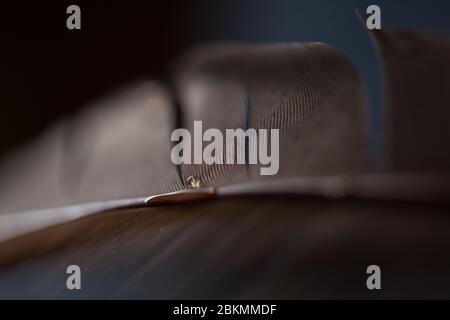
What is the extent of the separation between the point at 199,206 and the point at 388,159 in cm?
45

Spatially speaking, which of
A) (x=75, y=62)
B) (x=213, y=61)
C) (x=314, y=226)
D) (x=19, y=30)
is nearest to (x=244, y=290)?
(x=314, y=226)

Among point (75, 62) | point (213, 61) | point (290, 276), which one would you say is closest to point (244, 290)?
point (290, 276)

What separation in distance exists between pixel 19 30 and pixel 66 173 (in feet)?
1.16

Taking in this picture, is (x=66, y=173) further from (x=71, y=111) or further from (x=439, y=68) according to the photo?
(x=439, y=68)

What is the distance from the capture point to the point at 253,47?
3.55 feet

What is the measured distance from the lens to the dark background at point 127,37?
1080 millimetres

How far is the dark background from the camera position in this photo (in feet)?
3.54

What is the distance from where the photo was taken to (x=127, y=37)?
1087 mm
